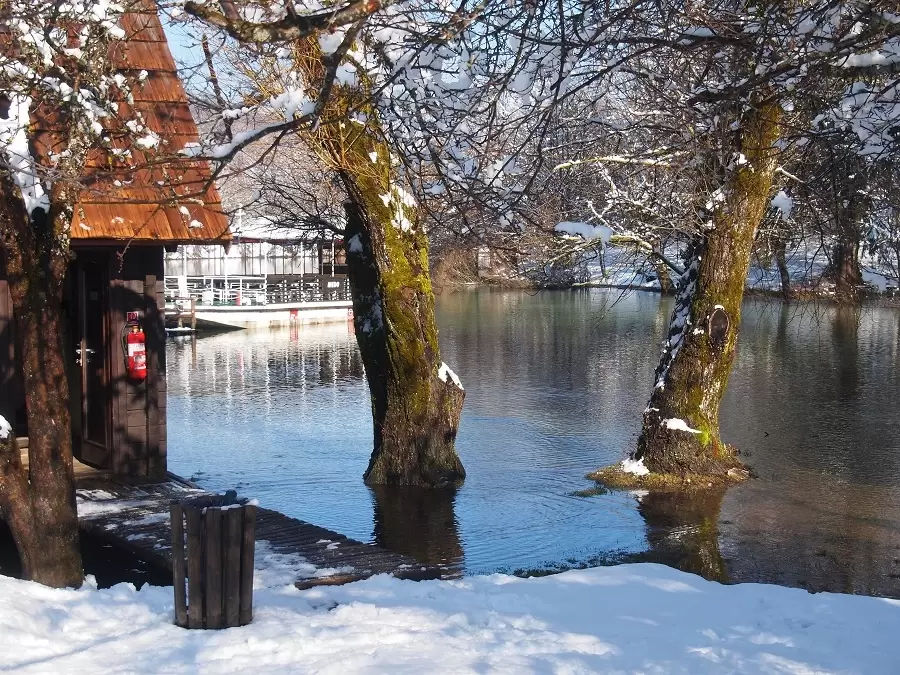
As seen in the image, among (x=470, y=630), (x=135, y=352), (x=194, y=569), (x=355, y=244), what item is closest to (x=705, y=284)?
(x=355, y=244)

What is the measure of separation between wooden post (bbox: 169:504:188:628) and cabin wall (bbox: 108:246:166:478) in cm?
495

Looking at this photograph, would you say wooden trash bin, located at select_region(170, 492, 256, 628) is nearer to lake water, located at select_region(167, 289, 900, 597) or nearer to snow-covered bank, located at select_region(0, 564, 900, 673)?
snow-covered bank, located at select_region(0, 564, 900, 673)

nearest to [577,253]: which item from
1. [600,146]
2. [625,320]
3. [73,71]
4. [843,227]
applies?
[600,146]

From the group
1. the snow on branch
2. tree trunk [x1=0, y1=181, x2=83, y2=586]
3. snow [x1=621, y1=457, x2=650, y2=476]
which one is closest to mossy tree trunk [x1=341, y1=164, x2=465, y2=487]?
snow [x1=621, y1=457, x2=650, y2=476]

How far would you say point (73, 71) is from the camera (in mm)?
7359

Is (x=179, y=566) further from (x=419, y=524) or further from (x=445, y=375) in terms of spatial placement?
(x=445, y=375)

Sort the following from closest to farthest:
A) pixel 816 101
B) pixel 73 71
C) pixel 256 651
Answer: pixel 256 651 → pixel 73 71 → pixel 816 101

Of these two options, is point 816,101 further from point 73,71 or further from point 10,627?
point 10,627

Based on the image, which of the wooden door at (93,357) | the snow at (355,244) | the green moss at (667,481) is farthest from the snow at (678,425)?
the wooden door at (93,357)

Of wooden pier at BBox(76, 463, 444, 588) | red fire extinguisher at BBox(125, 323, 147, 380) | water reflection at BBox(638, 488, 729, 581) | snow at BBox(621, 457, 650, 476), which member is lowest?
water reflection at BBox(638, 488, 729, 581)

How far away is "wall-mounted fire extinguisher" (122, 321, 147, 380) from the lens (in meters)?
10.5

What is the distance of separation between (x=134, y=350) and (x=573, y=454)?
728 centimetres

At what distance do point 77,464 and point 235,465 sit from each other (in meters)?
3.68

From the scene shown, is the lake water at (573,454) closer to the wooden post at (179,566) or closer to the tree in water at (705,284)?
the tree in water at (705,284)
